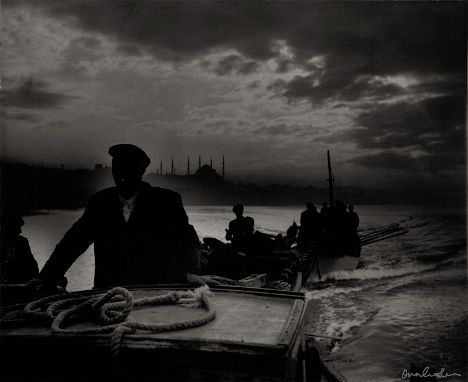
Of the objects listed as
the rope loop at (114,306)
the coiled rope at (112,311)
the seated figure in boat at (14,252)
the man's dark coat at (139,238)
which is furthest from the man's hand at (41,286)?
the seated figure in boat at (14,252)

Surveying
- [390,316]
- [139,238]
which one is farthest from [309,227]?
[139,238]

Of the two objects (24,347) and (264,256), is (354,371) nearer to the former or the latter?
(264,256)

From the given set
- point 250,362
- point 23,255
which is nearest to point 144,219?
point 250,362

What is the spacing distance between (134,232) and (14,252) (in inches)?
147

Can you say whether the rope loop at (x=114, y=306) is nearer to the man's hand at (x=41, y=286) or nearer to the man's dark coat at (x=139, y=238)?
the man's hand at (x=41, y=286)

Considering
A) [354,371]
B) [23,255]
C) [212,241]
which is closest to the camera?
[23,255]

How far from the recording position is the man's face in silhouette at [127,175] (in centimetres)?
391

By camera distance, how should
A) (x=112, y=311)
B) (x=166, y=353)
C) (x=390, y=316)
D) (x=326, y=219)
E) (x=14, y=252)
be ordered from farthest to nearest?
(x=326, y=219), (x=390, y=316), (x=14, y=252), (x=112, y=311), (x=166, y=353)

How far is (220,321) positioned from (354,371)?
20.3 feet

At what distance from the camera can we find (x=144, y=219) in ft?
13.1

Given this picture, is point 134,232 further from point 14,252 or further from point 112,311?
point 14,252

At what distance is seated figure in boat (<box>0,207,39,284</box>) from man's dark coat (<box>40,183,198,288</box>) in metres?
3.16

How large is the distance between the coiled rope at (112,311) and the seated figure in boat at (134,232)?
4.21 feet

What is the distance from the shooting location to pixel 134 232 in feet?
12.9
